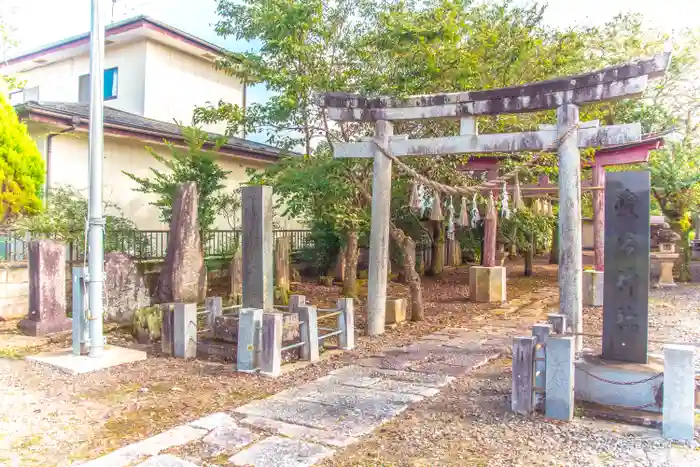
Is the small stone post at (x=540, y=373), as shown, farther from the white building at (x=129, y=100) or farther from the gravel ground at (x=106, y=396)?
the white building at (x=129, y=100)

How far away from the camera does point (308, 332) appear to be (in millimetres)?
8062

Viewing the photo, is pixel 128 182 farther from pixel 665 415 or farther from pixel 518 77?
pixel 665 415

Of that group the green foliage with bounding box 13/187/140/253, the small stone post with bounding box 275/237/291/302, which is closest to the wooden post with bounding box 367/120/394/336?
the small stone post with bounding box 275/237/291/302

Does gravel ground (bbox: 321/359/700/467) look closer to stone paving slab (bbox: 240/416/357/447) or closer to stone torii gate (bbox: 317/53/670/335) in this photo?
stone paving slab (bbox: 240/416/357/447)

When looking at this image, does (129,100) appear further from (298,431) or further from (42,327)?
(298,431)

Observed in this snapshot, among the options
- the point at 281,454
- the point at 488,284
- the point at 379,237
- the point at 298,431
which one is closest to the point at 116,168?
the point at 379,237

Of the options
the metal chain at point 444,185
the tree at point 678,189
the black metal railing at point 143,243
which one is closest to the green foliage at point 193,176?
the black metal railing at point 143,243

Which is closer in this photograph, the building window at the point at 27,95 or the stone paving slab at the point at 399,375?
the stone paving slab at the point at 399,375

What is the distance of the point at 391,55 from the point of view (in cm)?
1154

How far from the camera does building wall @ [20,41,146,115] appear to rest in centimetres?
1831

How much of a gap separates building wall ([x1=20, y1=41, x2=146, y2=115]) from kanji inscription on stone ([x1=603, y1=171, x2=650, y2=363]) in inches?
636

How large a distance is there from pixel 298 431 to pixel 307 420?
315 millimetres

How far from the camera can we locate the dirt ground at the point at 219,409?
15.4 ft

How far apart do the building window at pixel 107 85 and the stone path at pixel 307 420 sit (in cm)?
1546
